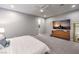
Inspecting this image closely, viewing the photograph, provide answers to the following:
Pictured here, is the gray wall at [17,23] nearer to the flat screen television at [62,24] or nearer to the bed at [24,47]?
the bed at [24,47]

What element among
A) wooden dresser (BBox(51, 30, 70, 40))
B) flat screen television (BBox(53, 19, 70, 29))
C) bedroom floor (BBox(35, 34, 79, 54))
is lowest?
bedroom floor (BBox(35, 34, 79, 54))

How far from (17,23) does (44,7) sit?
0.39 metres

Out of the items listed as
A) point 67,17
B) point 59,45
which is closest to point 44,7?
point 67,17

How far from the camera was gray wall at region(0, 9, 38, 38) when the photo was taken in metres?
0.86

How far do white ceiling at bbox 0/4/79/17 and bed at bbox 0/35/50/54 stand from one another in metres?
0.33

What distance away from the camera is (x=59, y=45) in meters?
0.98

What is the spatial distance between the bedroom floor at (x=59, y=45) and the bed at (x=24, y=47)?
11cm

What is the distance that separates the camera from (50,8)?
0.90 metres

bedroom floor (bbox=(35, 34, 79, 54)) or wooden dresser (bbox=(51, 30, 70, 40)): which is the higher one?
wooden dresser (bbox=(51, 30, 70, 40))

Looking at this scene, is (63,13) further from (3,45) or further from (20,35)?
(3,45)

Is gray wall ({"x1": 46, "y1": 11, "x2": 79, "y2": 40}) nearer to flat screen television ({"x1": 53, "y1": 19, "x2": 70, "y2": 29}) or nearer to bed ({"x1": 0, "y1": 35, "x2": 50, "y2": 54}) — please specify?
flat screen television ({"x1": 53, "y1": 19, "x2": 70, "y2": 29})

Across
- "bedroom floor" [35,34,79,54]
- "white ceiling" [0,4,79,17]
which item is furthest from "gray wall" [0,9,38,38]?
"bedroom floor" [35,34,79,54]

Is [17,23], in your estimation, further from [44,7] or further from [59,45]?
[59,45]
